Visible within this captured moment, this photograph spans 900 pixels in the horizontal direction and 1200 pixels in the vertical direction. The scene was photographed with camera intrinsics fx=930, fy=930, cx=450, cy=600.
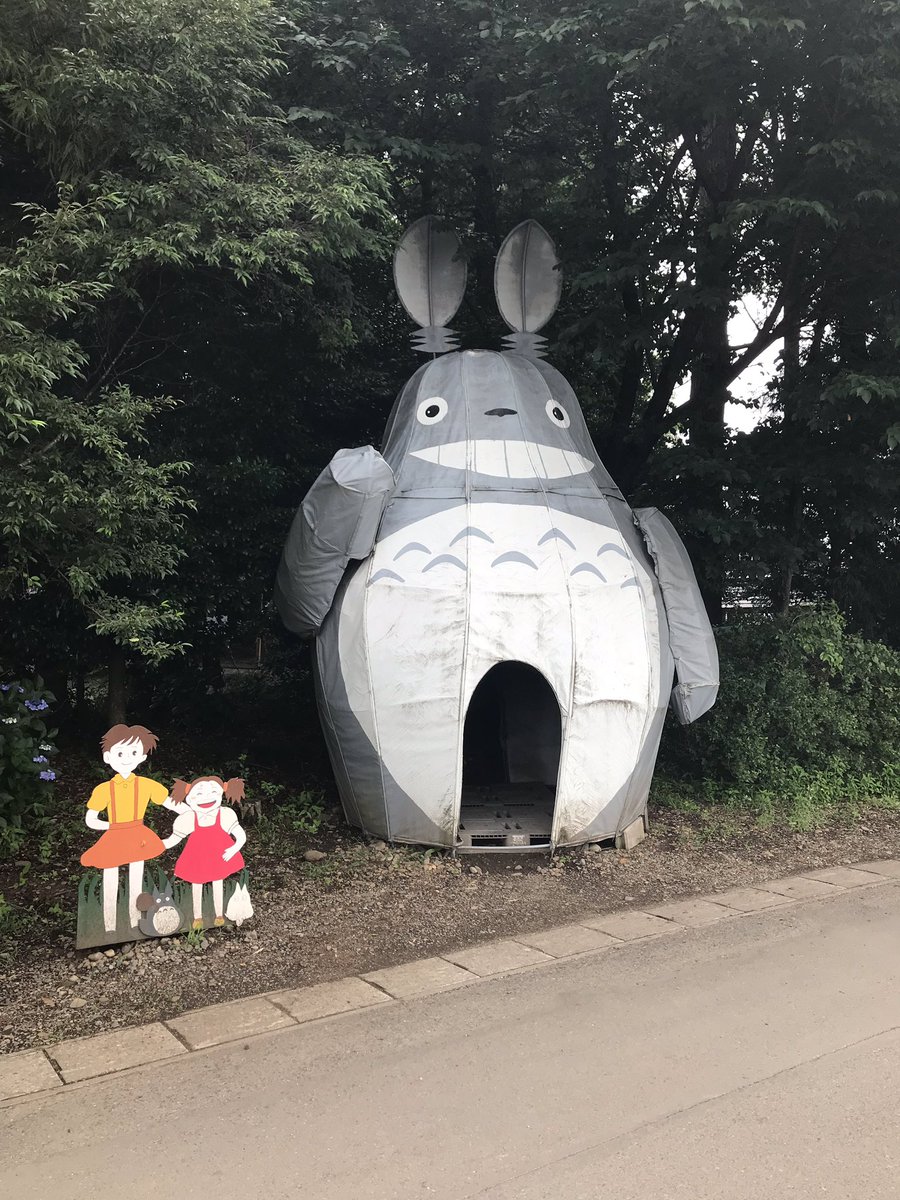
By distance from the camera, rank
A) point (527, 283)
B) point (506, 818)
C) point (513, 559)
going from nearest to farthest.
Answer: point (513, 559), point (506, 818), point (527, 283)

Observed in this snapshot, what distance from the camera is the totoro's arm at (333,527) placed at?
6633 millimetres

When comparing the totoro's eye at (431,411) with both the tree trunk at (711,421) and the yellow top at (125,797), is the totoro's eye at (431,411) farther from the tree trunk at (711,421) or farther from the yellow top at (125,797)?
the yellow top at (125,797)

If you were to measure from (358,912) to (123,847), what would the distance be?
1564mm

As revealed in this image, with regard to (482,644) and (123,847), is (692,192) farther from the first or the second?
(123,847)

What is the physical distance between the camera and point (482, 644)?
6.37m

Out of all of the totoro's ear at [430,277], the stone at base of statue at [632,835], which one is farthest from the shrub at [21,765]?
the totoro's ear at [430,277]

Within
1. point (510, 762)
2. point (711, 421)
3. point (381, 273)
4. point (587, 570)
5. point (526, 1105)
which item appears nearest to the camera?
point (526, 1105)

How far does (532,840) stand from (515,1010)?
2.33m

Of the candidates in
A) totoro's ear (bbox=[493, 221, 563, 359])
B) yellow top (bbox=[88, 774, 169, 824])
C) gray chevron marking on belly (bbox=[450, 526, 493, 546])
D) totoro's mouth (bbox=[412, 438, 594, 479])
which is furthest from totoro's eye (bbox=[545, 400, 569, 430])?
yellow top (bbox=[88, 774, 169, 824])

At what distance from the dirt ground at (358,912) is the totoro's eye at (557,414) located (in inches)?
133

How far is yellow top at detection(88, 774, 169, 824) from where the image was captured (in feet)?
16.5

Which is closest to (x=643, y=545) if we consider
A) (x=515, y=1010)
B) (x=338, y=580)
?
(x=338, y=580)

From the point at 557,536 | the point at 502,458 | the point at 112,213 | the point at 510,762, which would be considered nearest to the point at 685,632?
the point at 557,536

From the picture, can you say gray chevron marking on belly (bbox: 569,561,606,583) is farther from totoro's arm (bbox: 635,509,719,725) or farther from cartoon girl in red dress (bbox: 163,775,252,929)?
cartoon girl in red dress (bbox: 163,775,252,929)
